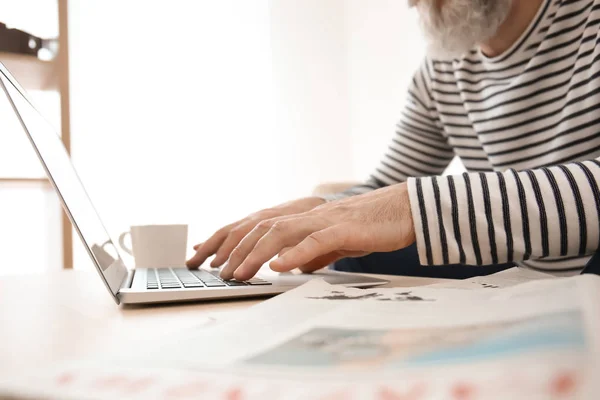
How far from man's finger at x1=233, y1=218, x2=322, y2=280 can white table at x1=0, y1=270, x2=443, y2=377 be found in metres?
0.06

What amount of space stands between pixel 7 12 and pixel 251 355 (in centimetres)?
266

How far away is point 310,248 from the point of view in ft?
1.70

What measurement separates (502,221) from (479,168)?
2.19ft

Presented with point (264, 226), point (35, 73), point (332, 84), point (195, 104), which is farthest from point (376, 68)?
point (264, 226)

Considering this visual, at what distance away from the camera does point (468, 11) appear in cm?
102

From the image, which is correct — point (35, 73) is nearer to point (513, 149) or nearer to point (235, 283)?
point (513, 149)

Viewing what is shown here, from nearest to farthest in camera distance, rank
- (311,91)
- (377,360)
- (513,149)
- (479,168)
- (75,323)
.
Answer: (377,360), (75,323), (513,149), (479,168), (311,91)

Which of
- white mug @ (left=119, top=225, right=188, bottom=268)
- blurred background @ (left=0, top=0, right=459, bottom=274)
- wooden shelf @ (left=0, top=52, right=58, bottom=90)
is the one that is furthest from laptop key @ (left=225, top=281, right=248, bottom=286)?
wooden shelf @ (left=0, top=52, right=58, bottom=90)

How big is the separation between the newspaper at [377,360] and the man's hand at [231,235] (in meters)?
0.46

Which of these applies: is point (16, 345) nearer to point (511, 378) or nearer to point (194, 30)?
point (511, 378)

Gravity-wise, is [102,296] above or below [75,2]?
below

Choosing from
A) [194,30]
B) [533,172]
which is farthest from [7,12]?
[533,172]

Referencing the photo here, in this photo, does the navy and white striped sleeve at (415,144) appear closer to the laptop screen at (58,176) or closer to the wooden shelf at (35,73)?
the laptop screen at (58,176)

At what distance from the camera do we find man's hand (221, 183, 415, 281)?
521mm
